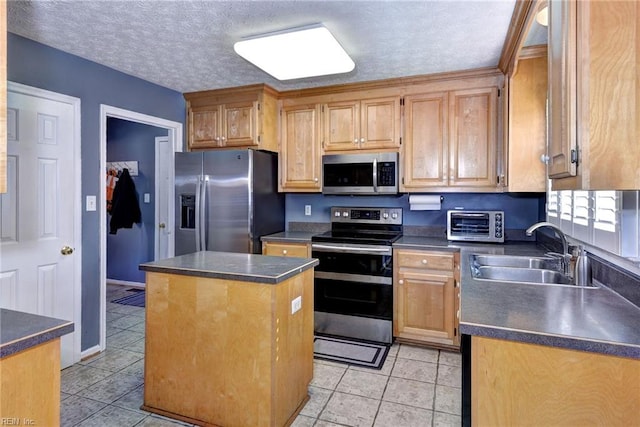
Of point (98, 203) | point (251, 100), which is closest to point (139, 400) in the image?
point (98, 203)

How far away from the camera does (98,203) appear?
2932 mm

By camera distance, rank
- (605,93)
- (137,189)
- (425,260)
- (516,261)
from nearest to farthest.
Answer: (605,93), (516,261), (425,260), (137,189)

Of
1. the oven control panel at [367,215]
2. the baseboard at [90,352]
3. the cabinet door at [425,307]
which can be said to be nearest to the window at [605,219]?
the cabinet door at [425,307]

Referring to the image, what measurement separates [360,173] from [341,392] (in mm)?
1887

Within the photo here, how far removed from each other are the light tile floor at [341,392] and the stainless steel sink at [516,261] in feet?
2.81

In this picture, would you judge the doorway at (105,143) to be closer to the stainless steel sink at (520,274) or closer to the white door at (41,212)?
the white door at (41,212)

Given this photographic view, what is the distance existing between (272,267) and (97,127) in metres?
2.06

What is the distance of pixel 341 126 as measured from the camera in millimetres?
3457

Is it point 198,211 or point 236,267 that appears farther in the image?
point 198,211

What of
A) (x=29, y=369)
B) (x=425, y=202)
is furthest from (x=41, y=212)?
(x=425, y=202)

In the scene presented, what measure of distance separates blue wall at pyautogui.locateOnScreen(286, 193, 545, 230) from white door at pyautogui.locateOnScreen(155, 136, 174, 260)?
1814 millimetres

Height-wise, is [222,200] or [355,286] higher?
[222,200]

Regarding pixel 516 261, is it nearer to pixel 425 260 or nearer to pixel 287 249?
pixel 425 260

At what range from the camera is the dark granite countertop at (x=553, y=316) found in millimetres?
1060
